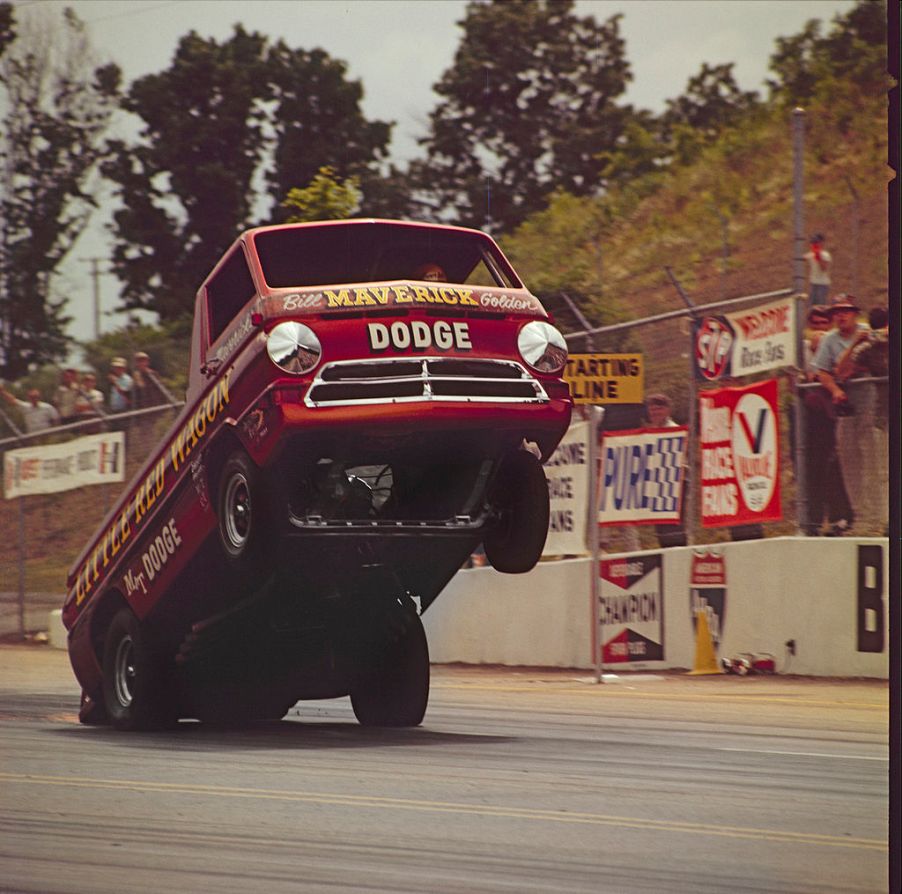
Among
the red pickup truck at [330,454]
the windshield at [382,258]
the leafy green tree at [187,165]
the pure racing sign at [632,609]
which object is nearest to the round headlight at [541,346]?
the red pickup truck at [330,454]

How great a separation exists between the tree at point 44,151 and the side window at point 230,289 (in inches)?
27.8

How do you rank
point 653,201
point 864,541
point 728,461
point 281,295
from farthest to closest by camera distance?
1. point 728,461
2. point 864,541
3. point 653,201
4. point 281,295

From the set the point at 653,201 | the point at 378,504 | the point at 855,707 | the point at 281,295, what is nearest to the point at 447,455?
the point at 378,504

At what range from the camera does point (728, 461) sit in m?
13.9

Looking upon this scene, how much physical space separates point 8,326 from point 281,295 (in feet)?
4.68

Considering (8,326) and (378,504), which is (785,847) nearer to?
(378,504)

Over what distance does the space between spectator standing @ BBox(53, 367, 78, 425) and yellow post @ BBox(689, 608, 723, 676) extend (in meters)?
6.66

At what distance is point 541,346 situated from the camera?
8039mm

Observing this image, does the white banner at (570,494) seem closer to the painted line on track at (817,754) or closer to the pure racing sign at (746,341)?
the pure racing sign at (746,341)

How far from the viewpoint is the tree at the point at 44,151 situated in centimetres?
774

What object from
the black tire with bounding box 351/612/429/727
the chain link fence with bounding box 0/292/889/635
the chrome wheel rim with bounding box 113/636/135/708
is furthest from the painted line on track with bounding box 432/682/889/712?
the chrome wheel rim with bounding box 113/636/135/708

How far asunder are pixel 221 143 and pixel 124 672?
10.3ft

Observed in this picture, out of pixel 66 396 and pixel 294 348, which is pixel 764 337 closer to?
pixel 294 348

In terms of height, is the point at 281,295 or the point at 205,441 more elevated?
the point at 281,295
